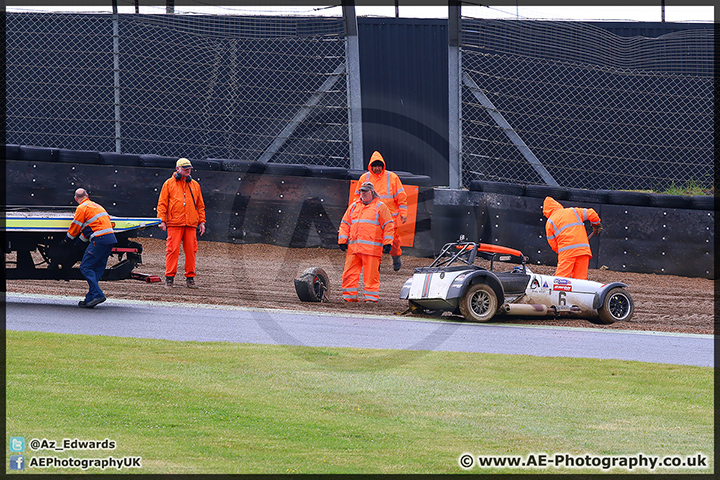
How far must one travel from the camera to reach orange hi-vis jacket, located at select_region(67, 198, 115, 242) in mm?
10844

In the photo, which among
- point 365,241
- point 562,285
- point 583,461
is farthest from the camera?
point 365,241

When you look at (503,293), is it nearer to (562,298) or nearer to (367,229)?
(562,298)

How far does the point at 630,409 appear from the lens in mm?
7156

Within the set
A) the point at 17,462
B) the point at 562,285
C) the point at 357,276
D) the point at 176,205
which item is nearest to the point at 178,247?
the point at 176,205

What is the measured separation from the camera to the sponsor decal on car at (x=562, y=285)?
39.5 ft

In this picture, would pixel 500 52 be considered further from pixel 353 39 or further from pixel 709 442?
pixel 709 442

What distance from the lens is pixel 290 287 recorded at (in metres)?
14.2

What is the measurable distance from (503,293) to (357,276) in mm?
2280

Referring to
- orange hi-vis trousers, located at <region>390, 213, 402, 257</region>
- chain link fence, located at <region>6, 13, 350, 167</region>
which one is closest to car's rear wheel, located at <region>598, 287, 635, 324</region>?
orange hi-vis trousers, located at <region>390, 213, 402, 257</region>

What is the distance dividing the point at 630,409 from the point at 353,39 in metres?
10.9

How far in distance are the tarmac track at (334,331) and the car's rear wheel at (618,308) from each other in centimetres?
61

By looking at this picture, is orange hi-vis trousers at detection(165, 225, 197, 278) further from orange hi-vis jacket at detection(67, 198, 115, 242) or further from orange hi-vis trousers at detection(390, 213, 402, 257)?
orange hi-vis trousers at detection(390, 213, 402, 257)

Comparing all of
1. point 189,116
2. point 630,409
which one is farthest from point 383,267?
point 630,409

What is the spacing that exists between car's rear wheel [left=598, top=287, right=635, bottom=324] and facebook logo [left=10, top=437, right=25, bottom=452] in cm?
848
